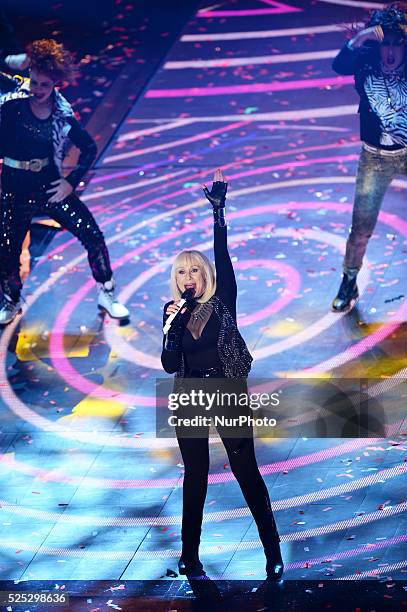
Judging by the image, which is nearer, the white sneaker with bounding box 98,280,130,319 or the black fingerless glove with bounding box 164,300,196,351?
the black fingerless glove with bounding box 164,300,196,351

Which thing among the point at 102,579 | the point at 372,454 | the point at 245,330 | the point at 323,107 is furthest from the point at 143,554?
the point at 323,107

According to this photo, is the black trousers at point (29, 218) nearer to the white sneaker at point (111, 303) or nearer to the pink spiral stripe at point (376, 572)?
the white sneaker at point (111, 303)

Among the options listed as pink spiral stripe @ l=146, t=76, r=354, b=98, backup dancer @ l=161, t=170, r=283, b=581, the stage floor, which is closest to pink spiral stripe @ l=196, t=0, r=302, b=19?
the stage floor

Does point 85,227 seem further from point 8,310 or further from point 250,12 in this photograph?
point 250,12

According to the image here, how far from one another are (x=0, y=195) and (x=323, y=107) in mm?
5790

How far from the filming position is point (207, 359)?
8.37 m

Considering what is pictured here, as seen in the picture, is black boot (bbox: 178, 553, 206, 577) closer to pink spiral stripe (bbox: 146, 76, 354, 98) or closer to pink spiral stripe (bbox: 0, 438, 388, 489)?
pink spiral stripe (bbox: 0, 438, 388, 489)

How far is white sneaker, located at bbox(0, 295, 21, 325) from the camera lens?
1261 cm

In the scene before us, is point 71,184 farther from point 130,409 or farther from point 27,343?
point 130,409

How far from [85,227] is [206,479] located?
14.3ft

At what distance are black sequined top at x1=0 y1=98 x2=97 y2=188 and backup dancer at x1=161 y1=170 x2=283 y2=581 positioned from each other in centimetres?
376

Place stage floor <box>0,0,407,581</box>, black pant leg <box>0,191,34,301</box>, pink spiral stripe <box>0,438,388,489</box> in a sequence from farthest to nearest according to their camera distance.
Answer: black pant leg <box>0,191,34,301</box>, pink spiral stripe <box>0,438,388,489</box>, stage floor <box>0,0,407,581</box>

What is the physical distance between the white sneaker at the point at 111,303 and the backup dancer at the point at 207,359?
4.03 metres

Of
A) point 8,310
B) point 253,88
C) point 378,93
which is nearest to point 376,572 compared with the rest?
point 378,93
